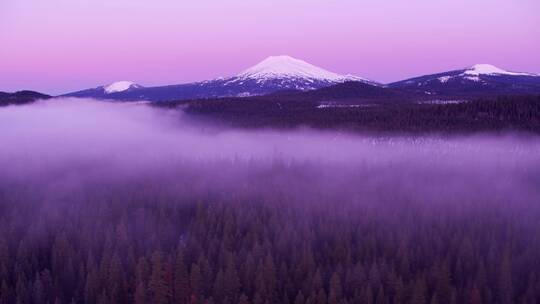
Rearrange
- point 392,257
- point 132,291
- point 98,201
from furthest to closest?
1. point 98,201
2. point 392,257
3. point 132,291

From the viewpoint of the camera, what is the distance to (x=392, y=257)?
2702 inches

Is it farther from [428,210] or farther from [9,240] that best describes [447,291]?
[9,240]

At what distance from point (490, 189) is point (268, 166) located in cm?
6118

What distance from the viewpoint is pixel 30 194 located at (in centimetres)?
10831

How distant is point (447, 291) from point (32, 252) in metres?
56.1

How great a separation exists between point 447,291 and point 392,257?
13.0 meters

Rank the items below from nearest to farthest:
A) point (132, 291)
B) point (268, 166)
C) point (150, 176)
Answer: point (132, 291) → point (150, 176) → point (268, 166)

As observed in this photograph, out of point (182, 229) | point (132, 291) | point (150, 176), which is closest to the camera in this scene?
point (132, 291)

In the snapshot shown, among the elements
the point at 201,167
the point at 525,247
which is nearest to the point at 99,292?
the point at 525,247

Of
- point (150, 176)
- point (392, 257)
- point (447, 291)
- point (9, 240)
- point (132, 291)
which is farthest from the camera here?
point (150, 176)

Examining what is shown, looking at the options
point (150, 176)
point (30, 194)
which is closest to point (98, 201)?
point (30, 194)

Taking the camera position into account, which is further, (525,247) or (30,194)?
(30,194)

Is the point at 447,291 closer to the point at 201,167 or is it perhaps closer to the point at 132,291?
the point at 132,291

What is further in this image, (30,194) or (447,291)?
(30,194)
